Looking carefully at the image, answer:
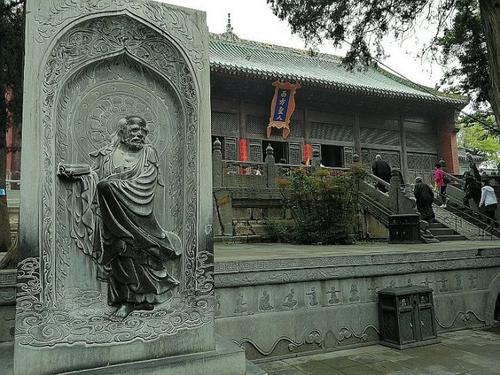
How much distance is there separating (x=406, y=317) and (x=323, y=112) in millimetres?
14487

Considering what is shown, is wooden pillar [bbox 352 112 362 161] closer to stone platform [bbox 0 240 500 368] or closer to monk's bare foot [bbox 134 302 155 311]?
stone platform [bbox 0 240 500 368]

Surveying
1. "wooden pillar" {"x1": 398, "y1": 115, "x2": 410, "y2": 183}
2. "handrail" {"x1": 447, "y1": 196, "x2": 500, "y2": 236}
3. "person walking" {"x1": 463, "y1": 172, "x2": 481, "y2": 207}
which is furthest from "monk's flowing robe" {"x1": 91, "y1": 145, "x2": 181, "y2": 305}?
"wooden pillar" {"x1": 398, "y1": 115, "x2": 410, "y2": 183}

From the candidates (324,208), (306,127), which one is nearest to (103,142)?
(324,208)

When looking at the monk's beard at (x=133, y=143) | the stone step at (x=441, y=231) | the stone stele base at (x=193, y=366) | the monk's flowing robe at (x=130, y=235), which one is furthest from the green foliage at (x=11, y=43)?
the stone step at (x=441, y=231)

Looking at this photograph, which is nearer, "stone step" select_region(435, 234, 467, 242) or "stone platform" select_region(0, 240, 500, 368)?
"stone platform" select_region(0, 240, 500, 368)

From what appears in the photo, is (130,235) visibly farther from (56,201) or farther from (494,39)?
(494,39)

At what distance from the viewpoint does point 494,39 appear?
5.30 m

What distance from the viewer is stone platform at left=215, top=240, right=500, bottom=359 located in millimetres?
4078

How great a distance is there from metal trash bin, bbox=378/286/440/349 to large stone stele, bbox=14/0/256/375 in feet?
7.68

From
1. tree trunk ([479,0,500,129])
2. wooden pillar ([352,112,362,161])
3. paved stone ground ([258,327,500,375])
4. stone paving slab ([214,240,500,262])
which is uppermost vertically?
wooden pillar ([352,112,362,161])

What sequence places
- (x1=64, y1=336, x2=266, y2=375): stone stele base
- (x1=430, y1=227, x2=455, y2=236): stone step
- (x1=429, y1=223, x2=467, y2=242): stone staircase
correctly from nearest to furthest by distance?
(x1=64, y1=336, x2=266, y2=375): stone stele base
(x1=429, y1=223, x2=467, y2=242): stone staircase
(x1=430, y1=227, x2=455, y2=236): stone step

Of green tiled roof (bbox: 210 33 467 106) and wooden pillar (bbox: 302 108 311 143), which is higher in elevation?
green tiled roof (bbox: 210 33 467 106)

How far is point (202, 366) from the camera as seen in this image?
2.63m

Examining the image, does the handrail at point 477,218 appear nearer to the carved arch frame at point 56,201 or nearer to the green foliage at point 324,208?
the green foliage at point 324,208
